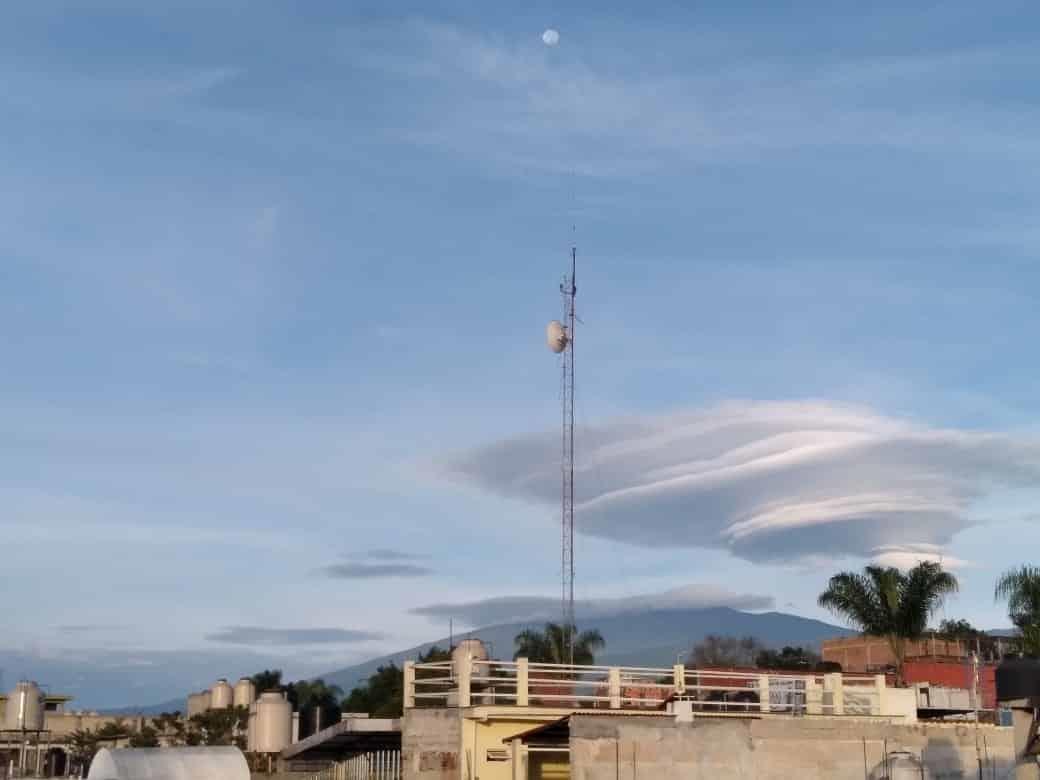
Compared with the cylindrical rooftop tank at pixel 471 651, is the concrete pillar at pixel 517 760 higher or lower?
lower

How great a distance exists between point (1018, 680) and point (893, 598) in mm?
31093

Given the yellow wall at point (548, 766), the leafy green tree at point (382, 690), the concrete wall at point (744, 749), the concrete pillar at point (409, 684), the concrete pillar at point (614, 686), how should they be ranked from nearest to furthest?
the concrete wall at point (744, 749) → the yellow wall at point (548, 766) → the concrete pillar at point (614, 686) → the concrete pillar at point (409, 684) → the leafy green tree at point (382, 690)

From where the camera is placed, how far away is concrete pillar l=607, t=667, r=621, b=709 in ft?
111

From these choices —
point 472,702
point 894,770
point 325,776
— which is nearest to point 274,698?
point 325,776

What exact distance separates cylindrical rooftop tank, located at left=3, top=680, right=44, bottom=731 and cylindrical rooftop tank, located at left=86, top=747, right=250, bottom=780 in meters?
11.3

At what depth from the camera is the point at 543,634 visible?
69750mm

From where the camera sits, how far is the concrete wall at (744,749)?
2886 centimetres

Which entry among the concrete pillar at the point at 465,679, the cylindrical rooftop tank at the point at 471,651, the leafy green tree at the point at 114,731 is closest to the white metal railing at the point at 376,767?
the concrete pillar at the point at 465,679

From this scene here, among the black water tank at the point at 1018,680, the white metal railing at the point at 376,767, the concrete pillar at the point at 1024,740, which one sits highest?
the black water tank at the point at 1018,680

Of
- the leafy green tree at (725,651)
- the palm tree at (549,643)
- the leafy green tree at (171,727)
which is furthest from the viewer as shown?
the leafy green tree at (725,651)

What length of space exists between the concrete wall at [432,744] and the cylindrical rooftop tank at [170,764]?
5.83 meters

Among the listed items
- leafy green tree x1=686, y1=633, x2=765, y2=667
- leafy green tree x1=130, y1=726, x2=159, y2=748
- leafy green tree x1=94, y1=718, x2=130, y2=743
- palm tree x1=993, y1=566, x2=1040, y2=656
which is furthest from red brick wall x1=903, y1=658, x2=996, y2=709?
leafy green tree x1=94, y1=718, x2=130, y2=743

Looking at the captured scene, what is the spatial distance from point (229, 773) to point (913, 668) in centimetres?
4170

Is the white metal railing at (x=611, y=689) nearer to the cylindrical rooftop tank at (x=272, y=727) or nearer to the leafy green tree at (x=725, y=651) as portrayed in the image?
the cylindrical rooftop tank at (x=272, y=727)
